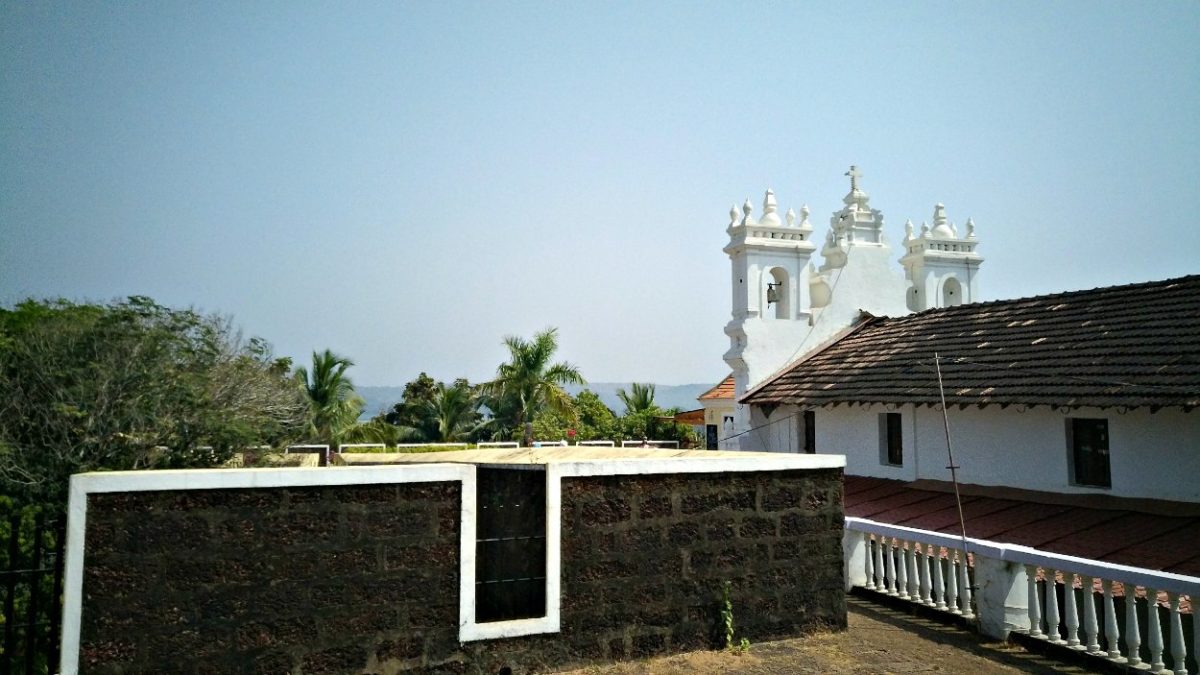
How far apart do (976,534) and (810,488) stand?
4.48m

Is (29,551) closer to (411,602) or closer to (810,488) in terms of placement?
(411,602)

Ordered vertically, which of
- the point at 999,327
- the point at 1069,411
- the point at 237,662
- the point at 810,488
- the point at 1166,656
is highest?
the point at 999,327

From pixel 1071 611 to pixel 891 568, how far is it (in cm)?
230

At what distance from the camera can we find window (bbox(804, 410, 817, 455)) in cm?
1780

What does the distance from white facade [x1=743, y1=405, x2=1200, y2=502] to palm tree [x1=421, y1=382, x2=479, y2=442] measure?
2070cm

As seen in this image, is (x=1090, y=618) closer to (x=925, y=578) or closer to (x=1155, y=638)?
(x=1155, y=638)

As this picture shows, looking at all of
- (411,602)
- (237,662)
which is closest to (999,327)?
(411,602)

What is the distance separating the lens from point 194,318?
1513cm

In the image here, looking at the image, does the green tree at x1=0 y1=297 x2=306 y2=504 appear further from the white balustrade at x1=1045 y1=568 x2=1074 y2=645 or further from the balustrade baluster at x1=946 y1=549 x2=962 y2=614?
the white balustrade at x1=1045 y1=568 x2=1074 y2=645

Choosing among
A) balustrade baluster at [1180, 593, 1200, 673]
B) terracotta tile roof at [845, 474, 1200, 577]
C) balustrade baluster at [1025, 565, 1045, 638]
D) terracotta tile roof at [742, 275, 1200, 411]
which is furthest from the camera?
terracotta tile roof at [742, 275, 1200, 411]

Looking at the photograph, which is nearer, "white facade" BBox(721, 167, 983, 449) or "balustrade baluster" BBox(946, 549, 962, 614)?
"balustrade baluster" BBox(946, 549, 962, 614)

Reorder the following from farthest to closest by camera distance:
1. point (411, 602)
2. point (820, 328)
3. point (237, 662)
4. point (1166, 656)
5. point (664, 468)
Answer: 1. point (820, 328)
2. point (1166, 656)
3. point (664, 468)
4. point (411, 602)
5. point (237, 662)

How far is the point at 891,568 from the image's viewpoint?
9.35m

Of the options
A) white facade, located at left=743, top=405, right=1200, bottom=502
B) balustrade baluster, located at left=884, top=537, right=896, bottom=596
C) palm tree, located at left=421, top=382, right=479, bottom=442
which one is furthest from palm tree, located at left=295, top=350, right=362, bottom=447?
balustrade baluster, located at left=884, top=537, right=896, bottom=596
